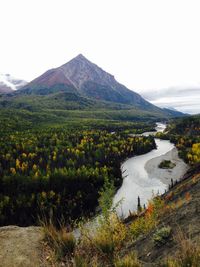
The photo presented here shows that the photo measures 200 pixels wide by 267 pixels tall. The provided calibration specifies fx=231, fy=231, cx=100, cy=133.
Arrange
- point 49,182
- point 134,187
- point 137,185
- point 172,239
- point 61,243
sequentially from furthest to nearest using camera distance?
point 137,185, point 134,187, point 49,182, point 61,243, point 172,239

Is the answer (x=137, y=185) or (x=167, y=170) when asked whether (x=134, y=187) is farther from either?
(x=167, y=170)

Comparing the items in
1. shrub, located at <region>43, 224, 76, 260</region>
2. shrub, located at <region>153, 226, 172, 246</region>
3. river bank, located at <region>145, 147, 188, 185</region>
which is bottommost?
river bank, located at <region>145, 147, 188, 185</region>

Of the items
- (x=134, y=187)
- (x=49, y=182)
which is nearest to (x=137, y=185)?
(x=134, y=187)

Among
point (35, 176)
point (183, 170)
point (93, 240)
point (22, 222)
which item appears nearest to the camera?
point (93, 240)

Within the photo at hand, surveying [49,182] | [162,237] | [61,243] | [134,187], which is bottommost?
[134,187]

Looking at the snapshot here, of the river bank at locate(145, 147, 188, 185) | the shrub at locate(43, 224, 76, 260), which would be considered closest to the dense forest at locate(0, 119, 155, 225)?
the river bank at locate(145, 147, 188, 185)

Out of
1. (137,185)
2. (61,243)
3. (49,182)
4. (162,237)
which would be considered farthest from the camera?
(137,185)

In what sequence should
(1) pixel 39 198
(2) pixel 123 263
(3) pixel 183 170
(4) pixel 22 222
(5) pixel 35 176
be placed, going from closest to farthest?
(2) pixel 123 263, (4) pixel 22 222, (1) pixel 39 198, (5) pixel 35 176, (3) pixel 183 170

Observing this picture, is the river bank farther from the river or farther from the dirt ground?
the dirt ground

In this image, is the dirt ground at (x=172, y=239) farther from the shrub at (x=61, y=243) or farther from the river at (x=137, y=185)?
the river at (x=137, y=185)

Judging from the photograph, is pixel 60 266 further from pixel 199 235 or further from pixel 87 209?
pixel 87 209

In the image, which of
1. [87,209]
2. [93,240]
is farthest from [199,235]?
[87,209]
